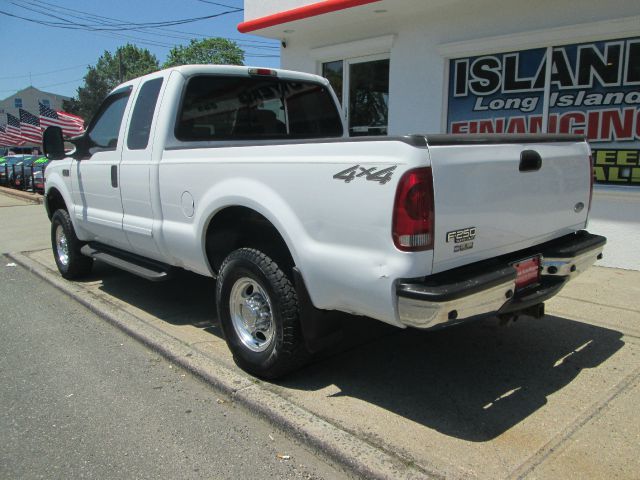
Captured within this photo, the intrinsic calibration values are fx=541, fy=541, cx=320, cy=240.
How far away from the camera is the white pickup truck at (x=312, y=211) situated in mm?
2654

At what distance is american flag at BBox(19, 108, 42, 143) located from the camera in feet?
73.8

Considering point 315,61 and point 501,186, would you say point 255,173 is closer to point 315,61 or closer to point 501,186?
point 501,186

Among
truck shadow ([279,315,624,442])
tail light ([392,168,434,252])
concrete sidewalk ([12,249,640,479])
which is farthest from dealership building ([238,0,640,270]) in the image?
tail light ([392,168,434,252])

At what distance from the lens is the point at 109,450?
296 centimetres

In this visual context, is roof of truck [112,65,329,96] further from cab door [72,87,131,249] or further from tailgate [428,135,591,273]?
tailgate [428,135,591,273]

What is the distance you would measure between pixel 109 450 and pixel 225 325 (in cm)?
114

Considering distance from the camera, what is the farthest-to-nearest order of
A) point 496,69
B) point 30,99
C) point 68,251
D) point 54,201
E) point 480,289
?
point 30,99
point 496,69
point 54,201
point 68,251
point 480,289

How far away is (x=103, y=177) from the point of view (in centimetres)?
Answer: 507

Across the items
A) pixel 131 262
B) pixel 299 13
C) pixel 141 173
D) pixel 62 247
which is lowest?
pixel 62 247

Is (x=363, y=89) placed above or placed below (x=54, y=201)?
above

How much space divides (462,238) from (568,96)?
16.7ft

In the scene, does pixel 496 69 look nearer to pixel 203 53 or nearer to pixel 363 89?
pixel 363 89

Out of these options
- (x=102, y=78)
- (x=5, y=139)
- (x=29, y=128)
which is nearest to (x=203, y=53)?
(x=5, y=139)

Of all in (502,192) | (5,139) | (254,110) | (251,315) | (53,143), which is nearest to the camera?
(502,192)
